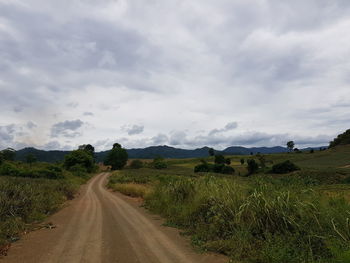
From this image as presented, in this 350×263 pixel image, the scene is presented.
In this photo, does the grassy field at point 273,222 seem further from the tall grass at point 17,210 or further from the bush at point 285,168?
the bush at point 285,168

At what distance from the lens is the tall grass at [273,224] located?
5805 millimetres

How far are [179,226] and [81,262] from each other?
192 inches

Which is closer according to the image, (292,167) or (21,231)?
(21,231)

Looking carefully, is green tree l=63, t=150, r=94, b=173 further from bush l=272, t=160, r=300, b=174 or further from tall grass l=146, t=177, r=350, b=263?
tall grass l=146, t=177, r=350, b=263

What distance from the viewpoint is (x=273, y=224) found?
23.5 ft

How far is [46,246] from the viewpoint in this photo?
25.8 ft

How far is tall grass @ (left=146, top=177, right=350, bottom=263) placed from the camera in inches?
229

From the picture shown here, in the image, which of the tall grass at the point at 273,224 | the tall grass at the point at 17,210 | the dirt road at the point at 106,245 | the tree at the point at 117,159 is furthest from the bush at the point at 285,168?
the tree at the point at 117,159

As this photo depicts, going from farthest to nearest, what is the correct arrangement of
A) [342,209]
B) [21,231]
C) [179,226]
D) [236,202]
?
[179,226], [21,231], [236,202], [342,209]

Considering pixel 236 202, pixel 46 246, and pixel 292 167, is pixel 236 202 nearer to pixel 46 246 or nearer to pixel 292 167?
pixel 46 246

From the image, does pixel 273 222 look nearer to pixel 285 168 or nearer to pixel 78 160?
pixel 285 168

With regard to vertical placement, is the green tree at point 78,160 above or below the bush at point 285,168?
above

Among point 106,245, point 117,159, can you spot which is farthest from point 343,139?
point 106,245

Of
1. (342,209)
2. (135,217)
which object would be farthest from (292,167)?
(342,209)
